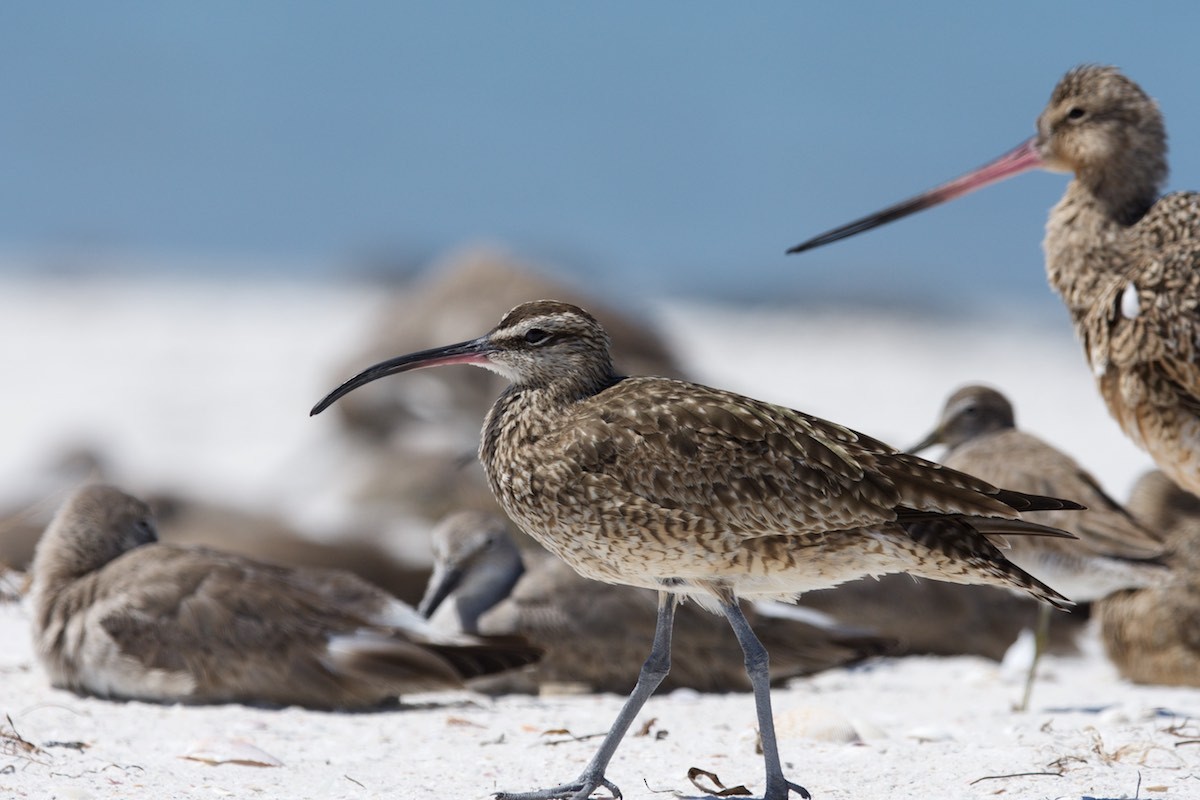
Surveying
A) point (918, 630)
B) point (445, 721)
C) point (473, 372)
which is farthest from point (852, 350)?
point (445, 721)

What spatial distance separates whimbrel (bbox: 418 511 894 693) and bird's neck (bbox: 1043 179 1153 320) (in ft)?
5.90

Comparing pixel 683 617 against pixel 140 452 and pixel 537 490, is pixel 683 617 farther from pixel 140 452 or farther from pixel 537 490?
pixel 140 452

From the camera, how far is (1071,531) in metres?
6.80

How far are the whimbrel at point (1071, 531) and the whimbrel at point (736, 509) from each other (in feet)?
6.37

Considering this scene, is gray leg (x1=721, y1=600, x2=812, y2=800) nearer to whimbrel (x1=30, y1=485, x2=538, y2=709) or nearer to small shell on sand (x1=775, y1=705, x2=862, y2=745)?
small shell on sand (x1=775, y1=705, x2=862, y2=745)

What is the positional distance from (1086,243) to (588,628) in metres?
2.65

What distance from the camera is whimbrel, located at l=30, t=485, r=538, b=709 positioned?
628 cm

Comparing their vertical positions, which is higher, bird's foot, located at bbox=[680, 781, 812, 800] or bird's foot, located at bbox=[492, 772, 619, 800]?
bird's foot, located at bbox=[680, 781, 812, 800]

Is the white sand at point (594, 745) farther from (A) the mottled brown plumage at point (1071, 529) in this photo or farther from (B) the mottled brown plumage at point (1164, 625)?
(A) the mottled brown plumage at point (1071, 529)

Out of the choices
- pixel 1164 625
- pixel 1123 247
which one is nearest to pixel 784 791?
pixel 1123 247

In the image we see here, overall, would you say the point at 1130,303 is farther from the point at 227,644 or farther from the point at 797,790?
the point at 227,644

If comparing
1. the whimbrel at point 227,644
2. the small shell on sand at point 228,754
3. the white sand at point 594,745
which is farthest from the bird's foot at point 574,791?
the whimbrel at point 227,644

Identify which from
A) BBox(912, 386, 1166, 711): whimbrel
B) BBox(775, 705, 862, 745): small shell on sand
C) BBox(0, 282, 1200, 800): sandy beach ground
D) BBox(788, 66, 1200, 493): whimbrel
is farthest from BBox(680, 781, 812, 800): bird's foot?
BBox(788, 66, 1200, 493): whimbrel

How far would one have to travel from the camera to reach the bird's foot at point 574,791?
4.62 metres
